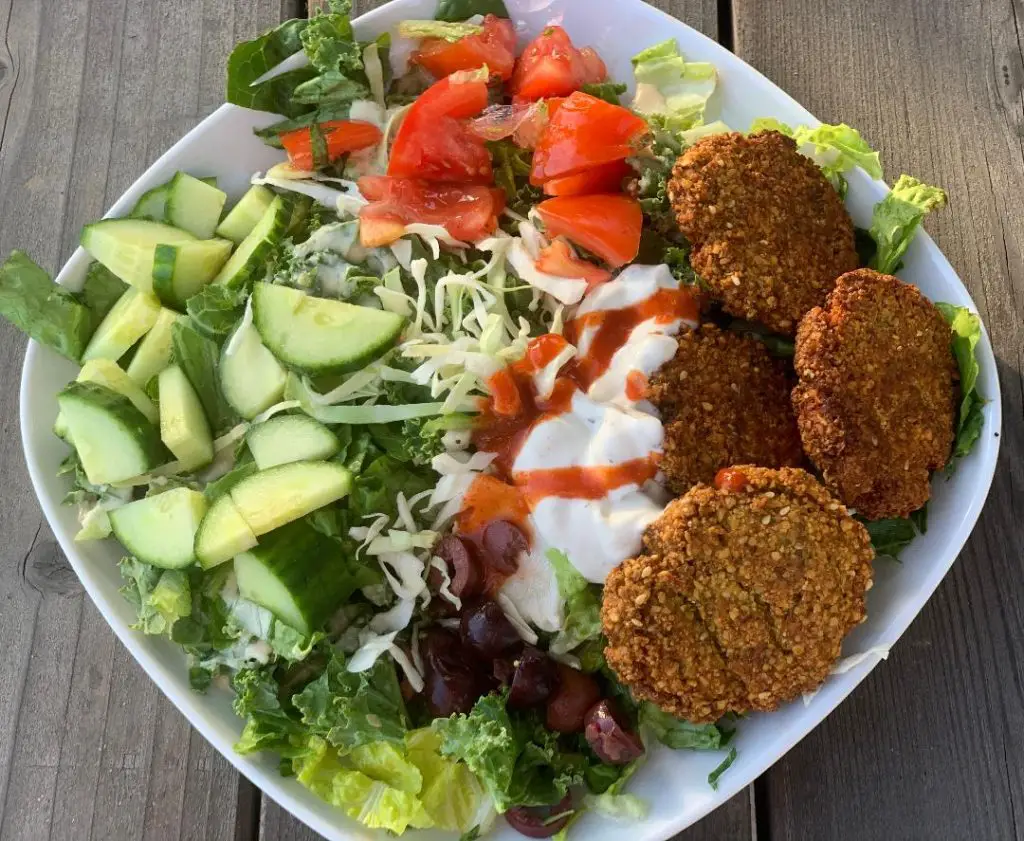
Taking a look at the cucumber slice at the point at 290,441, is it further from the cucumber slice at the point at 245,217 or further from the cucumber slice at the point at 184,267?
the cucumber slice at the point at 245,217

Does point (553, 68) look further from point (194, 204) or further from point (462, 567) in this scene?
point (462, 567)

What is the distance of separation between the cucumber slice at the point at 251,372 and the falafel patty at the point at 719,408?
1174mm

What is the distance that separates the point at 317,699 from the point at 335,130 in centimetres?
186

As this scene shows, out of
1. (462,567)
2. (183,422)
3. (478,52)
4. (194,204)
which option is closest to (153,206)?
(194,204)

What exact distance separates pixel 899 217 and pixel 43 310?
107 inches

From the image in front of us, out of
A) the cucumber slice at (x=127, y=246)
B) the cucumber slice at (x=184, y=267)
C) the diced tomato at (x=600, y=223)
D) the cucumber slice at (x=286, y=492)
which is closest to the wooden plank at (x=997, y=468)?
the diced tomato at (x=600, y=223)

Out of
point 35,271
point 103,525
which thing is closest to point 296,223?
point 35,271

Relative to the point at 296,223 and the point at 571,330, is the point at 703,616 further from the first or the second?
the point at 296,223

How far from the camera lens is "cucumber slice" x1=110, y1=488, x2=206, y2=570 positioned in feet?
8.90

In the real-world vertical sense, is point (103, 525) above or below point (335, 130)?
below

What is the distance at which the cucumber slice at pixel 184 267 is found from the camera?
2949 millimetres

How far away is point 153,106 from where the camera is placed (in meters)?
3.63

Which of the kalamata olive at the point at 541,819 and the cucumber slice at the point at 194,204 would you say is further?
the cucumber slice at the point at 194,204

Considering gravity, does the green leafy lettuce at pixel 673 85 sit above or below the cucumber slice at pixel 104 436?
above
